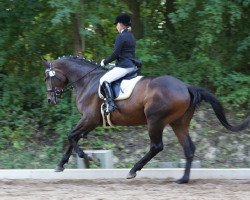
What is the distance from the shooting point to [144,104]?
8.95m

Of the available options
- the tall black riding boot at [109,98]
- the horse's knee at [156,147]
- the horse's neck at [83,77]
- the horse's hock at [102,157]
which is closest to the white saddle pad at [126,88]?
the tall black riding boot at [109,98]

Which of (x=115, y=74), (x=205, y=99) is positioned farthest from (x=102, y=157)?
(x=205, y=99)

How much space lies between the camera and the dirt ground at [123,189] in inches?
300

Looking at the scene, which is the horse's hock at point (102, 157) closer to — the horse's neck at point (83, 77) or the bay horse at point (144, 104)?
the bay horse at point (144, 104)

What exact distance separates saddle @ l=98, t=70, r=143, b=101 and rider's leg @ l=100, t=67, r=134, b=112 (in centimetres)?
8

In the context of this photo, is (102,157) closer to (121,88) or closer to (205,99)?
(121,88)

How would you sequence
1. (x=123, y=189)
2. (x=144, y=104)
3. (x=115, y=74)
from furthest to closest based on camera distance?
1. (x=115, y=74)
2. (x=144, y=104)
3. (x=123, y=189)

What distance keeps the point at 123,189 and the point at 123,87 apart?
185cm

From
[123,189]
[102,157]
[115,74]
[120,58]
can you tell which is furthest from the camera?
[102,157]

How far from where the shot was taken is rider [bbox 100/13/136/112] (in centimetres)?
912

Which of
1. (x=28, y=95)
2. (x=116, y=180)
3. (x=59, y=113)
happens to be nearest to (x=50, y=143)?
(x=59, y=113)

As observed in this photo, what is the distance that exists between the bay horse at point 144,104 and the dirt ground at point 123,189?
0.36 m

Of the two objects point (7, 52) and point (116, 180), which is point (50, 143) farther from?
point (116, 180)

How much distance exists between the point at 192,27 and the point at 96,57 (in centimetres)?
264
